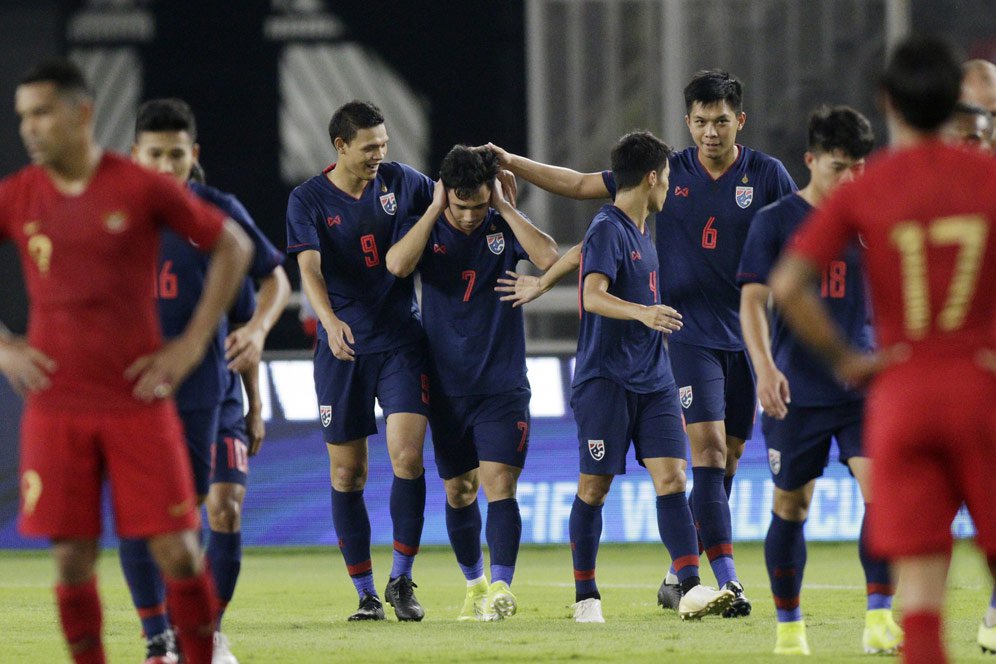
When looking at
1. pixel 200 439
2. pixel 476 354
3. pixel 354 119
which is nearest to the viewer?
pixel 200 439

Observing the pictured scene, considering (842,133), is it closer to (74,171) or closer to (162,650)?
(74,171)

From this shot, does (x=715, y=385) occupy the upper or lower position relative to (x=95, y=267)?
lower

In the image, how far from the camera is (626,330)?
6.91 metres

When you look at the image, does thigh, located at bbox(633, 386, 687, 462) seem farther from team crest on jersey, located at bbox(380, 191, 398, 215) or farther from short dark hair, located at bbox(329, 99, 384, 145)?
short dark hair, located at bbox(329, 99, 384, 145)

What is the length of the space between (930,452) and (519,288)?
11.8ft

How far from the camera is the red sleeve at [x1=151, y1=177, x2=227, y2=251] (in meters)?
4.20

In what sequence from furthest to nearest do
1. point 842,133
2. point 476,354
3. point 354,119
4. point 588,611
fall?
point 476,354 < point 354,119 < point 588,611 < point 842,133

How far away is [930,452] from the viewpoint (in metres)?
3.50

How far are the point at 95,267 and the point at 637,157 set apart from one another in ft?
10.6

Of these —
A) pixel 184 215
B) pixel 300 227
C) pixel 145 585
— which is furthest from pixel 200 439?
pixel 300 227

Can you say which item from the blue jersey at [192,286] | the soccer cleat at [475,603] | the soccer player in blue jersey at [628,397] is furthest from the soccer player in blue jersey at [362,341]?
the blue jersey at [192,286]

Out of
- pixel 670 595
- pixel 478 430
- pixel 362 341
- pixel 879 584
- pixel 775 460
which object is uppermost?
pixel 362 341

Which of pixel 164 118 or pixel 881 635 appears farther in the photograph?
pixel 881 635

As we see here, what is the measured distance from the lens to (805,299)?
3.65 meters
